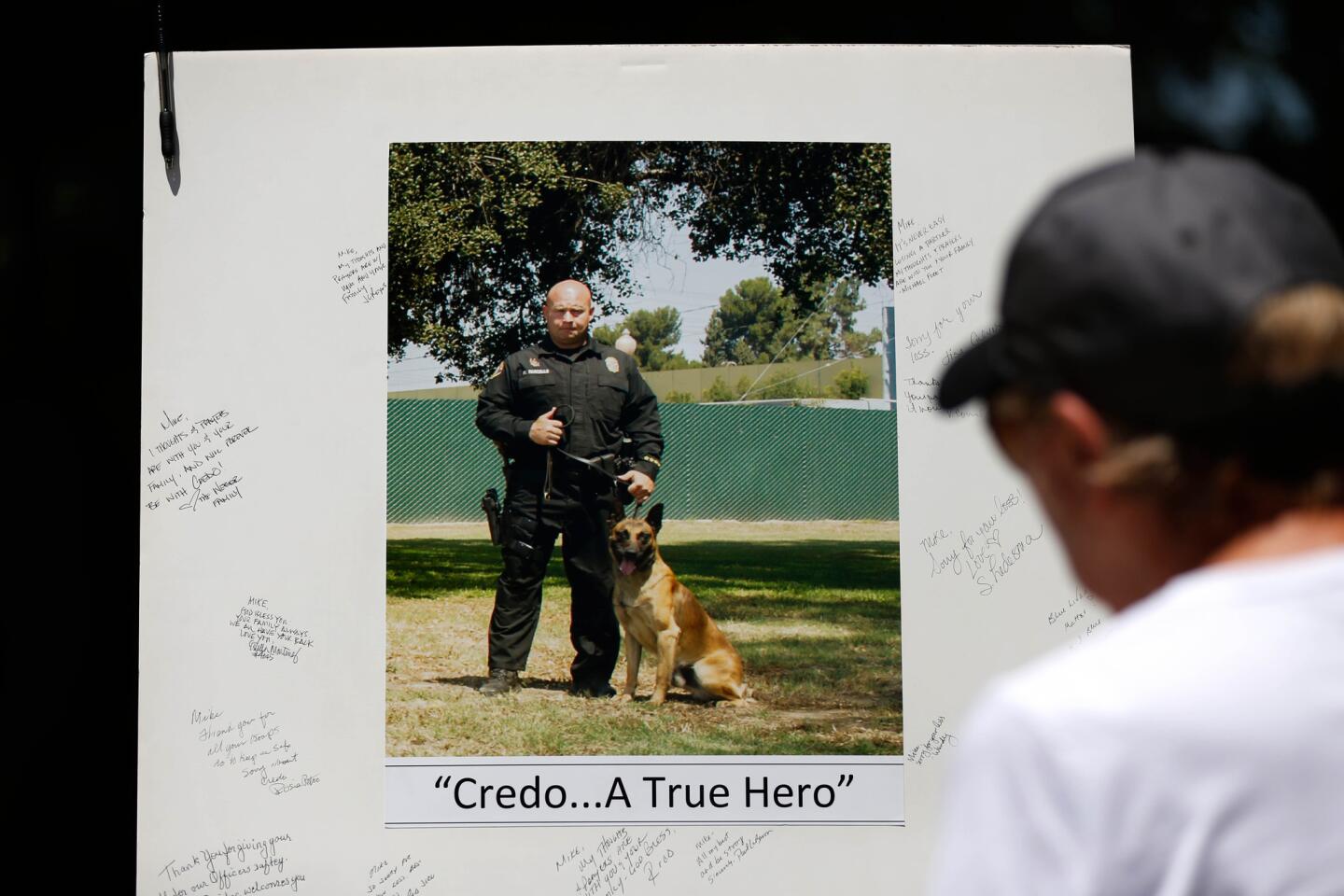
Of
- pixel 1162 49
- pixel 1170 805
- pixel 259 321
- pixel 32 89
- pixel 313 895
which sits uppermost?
pixel 1162 49

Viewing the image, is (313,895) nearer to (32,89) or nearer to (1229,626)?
(32,89)

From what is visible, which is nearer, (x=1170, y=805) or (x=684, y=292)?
(x=1170, y=805)

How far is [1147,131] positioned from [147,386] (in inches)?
135

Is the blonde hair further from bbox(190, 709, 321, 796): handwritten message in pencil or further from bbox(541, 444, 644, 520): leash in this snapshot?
bbox(190, 709, 321, 796): handwritten message in pencil

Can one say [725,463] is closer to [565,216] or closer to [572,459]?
[572,459]

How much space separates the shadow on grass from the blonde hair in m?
3.03

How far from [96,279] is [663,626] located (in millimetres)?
2146

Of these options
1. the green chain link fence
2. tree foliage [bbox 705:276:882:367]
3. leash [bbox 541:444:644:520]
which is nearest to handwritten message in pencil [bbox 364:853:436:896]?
the green chain link fence

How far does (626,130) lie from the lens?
406 centimetres

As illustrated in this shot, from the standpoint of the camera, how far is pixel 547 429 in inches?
160

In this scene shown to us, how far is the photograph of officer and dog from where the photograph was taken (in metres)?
3.97

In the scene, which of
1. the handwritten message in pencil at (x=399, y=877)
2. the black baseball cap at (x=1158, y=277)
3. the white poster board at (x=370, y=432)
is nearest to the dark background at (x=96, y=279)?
the white poster board at (x=370, y=432)

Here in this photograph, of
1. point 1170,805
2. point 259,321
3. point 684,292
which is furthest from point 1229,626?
point 259,321

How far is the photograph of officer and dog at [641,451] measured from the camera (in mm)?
3971
